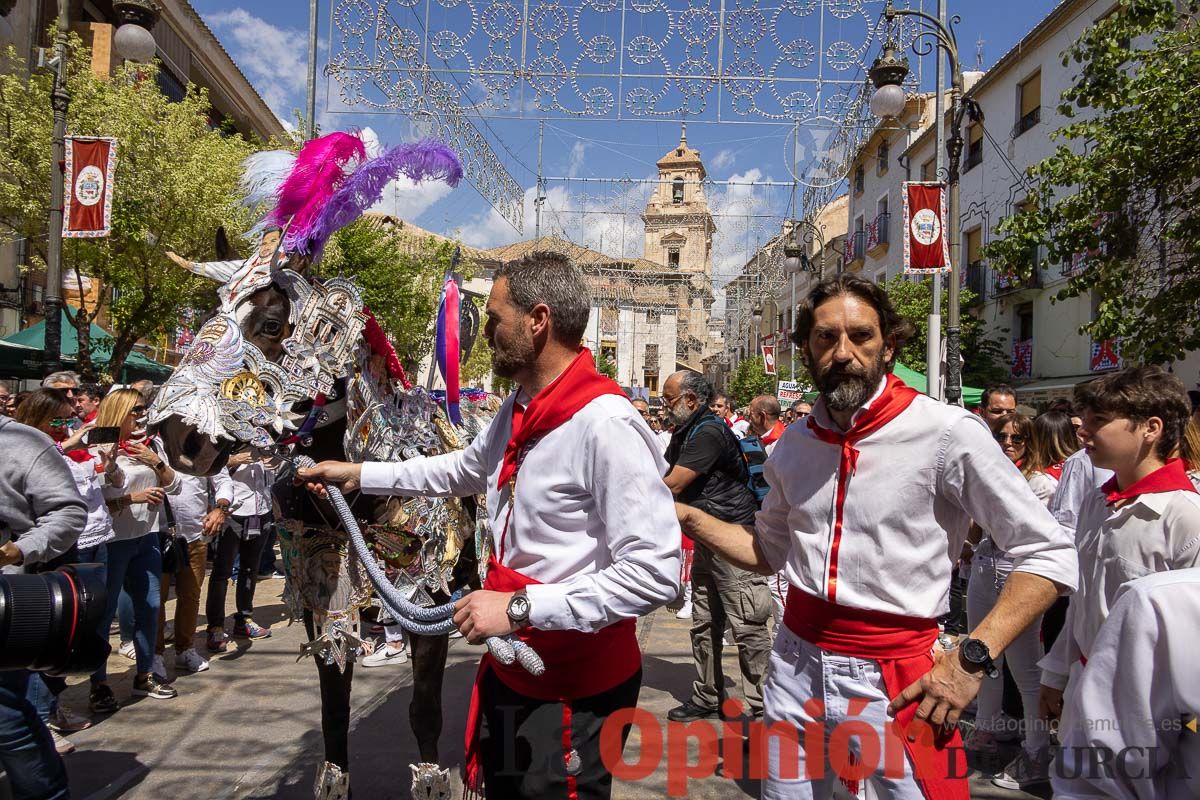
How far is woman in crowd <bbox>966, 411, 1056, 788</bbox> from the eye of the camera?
4094mm

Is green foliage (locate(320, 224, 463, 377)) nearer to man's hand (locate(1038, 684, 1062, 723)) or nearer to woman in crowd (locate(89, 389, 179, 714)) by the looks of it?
woman in crowd (locate(89, 389, 179, 714))

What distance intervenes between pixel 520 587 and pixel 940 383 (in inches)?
351

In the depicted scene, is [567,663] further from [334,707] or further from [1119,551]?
[1119,551]

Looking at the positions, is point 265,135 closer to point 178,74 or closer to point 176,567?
point 178,74

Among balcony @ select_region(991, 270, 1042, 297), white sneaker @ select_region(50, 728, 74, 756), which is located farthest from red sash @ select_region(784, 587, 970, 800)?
balcony @ select_region(991, 270, 1042, 297)

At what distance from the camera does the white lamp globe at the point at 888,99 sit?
31.8ft

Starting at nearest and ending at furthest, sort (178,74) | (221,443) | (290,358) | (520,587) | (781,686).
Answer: (520,587)
(781,686)
(221,443)
(290,358)
(178,74)

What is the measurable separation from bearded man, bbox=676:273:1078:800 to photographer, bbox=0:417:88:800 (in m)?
2.56

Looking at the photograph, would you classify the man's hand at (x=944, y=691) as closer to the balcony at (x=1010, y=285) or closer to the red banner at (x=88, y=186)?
the red banner at (x=88, y=186)

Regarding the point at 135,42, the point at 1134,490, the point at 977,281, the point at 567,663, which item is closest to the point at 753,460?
the point at 1134,490

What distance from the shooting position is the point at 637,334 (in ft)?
179

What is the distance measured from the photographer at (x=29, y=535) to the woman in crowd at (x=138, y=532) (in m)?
1.88

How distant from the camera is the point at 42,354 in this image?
1005 cm

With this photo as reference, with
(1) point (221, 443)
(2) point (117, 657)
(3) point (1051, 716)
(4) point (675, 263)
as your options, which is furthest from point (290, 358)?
(4) point (675, 263)
